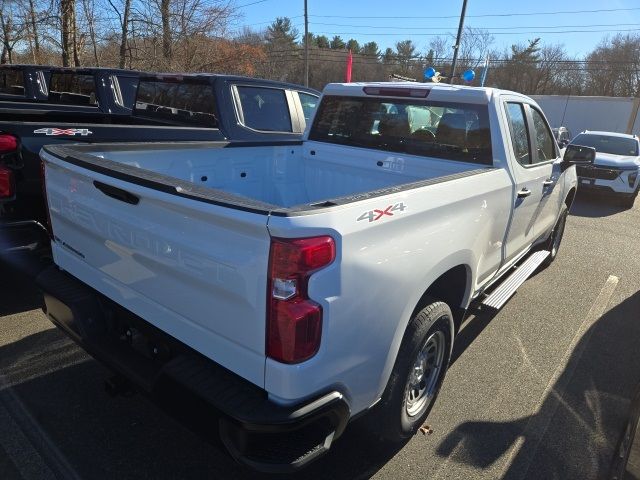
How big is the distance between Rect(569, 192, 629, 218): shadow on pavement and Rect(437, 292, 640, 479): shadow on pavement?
6.63 metres

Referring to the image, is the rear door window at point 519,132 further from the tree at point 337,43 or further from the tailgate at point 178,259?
the tree at point 337,43

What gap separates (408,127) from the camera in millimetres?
3785

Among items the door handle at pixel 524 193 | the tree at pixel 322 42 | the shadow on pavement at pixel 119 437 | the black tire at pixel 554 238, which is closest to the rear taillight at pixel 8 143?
the shadow on pavement at pixel 119 437

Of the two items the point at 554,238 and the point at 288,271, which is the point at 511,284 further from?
the point at 288,271

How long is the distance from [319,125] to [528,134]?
5.77 feet

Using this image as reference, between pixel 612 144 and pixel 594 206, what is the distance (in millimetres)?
2436

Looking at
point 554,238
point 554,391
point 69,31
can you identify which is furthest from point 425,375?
point 69,31

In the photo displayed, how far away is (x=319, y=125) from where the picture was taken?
166 inches

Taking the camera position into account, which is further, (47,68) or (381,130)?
(47,68)

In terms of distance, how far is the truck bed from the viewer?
3.04 m

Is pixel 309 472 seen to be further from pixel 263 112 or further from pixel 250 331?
pixel 263 112

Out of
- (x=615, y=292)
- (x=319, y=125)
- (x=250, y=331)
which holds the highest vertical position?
(x=319, y=125)

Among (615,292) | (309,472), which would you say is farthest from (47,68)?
(615,292)

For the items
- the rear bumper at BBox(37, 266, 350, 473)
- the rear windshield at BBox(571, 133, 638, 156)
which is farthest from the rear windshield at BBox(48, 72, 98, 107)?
the rear windshield at BBox(571, 133, 638, 156)
